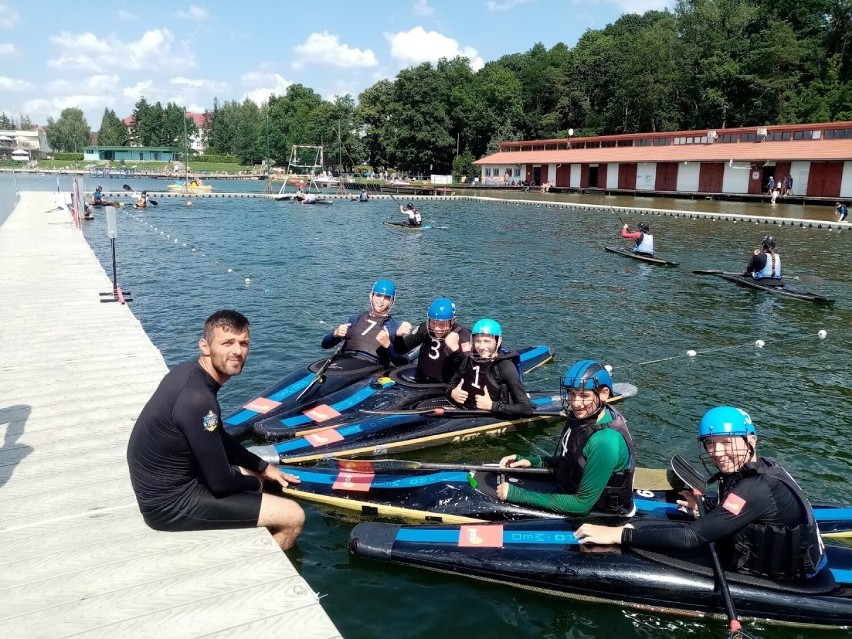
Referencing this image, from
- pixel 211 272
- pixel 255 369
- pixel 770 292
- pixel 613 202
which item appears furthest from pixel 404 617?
pixel 613 202

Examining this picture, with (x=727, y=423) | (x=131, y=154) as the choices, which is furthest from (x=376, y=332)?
(x=131, y=154)

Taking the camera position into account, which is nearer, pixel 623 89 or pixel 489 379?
pixel 489 379

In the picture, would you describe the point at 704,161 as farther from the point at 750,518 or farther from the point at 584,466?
the point at 750,518

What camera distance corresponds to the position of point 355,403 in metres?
9.10

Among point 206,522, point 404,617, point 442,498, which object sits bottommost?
point 404,617

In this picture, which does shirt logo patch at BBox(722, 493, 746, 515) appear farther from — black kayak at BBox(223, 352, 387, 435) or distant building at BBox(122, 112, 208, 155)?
distant building at BBox(122, 112, 208, 155)

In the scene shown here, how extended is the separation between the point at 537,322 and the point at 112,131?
151133 millimetres

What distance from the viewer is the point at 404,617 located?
18.2 ft

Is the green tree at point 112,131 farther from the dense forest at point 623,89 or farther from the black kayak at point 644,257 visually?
the black kayak at point 644,257

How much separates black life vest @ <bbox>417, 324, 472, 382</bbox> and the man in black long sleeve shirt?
4.24 meters

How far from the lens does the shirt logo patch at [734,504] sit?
482cm

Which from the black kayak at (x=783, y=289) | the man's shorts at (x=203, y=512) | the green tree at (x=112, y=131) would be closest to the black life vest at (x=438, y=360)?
the man's shorts at (x=203, y=512)

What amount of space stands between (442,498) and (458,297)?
1267 cm

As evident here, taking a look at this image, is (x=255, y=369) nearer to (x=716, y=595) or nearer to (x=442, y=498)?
(x=442, y=498)
